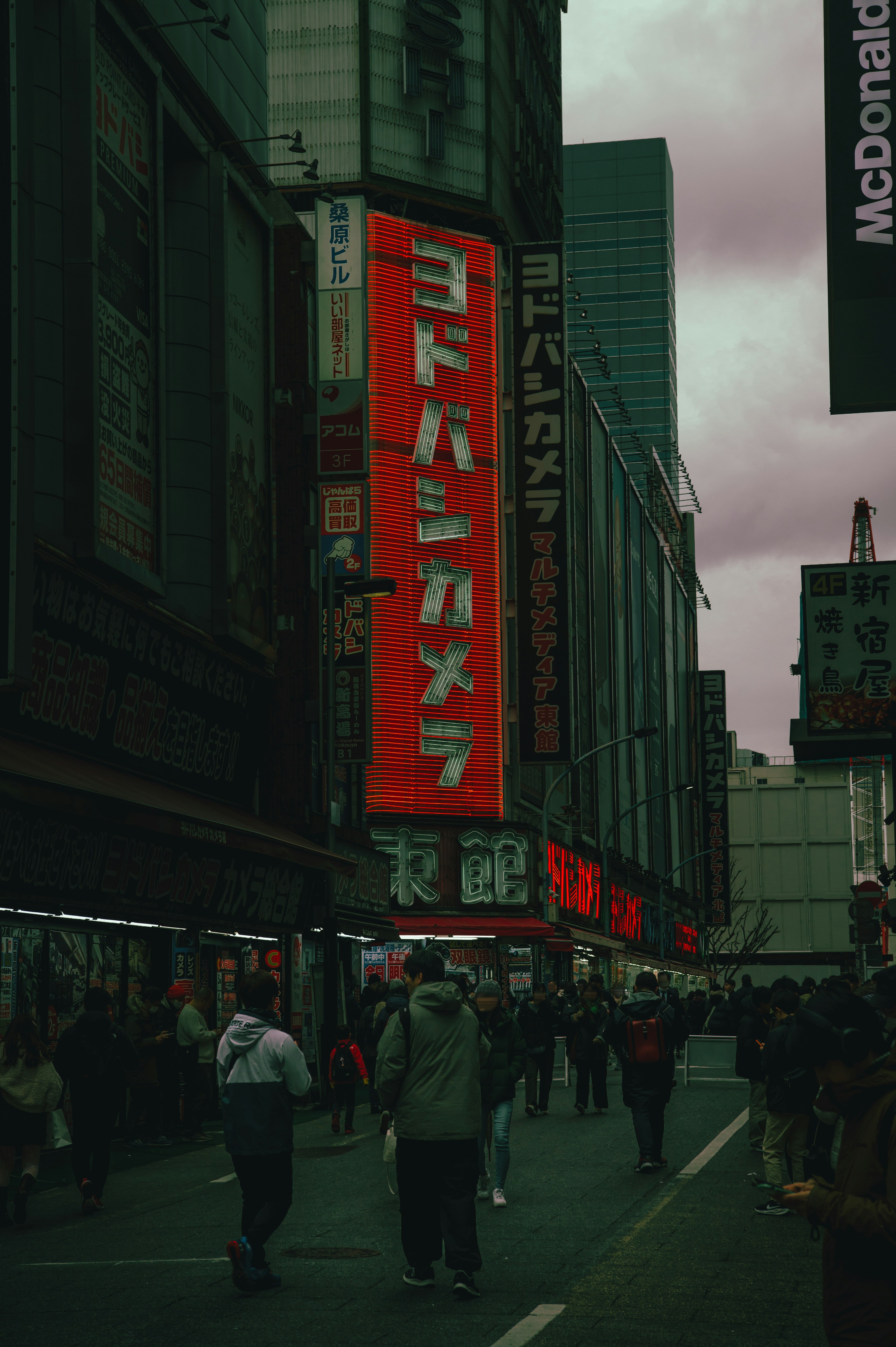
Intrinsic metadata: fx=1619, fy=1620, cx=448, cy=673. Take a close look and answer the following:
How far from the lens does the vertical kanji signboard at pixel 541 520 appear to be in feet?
159

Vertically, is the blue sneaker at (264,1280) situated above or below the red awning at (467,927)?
below

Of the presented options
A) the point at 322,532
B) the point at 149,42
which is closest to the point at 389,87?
the point at 322,532

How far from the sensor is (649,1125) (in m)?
15.3

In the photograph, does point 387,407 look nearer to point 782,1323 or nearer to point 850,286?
point 850,286

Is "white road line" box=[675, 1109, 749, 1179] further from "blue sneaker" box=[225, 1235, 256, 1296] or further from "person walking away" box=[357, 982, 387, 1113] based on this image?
"blue sneaker" box=[225, 1235, 256, 1296]

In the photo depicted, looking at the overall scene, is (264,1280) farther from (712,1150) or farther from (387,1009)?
(387,1009)

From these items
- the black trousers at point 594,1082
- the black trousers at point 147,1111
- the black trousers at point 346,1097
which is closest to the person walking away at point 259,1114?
the black trousers at point 147,1111

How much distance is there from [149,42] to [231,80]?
143 inches

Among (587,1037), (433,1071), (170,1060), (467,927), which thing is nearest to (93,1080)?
(433,1071)

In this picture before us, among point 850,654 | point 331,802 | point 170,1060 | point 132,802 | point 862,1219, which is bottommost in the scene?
point 170,1060

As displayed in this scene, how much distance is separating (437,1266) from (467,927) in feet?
119

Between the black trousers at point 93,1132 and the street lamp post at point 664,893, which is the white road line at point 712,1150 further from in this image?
the street lamp post at point 664,893

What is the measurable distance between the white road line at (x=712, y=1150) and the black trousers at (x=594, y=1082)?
1.94 metres

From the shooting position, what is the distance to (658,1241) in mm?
11148
